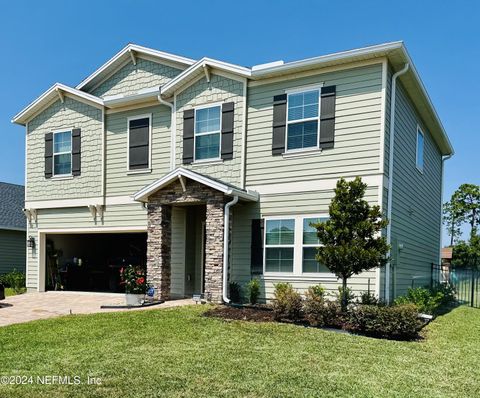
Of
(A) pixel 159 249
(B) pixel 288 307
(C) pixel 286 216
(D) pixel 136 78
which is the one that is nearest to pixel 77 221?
(A) pixel 159 249

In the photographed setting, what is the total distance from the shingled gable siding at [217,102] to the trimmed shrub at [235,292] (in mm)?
2703

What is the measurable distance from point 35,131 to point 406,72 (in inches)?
494

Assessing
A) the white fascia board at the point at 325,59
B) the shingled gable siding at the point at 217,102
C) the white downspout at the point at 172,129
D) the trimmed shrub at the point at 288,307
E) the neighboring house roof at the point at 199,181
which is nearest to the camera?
the trimmed shrub at the point at 288,307

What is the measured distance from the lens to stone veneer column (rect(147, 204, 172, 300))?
1173 cm

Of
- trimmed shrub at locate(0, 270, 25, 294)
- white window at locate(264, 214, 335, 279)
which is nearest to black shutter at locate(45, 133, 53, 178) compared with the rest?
trimmed shrub at locate(0, 270, 25, 294)

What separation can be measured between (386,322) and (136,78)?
11.0 metres

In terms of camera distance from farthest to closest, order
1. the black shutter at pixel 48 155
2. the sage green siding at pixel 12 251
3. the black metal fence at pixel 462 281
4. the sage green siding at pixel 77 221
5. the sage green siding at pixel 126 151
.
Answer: the sage green siding at pixel 12 251 → the black metal fence at pixel 462 281 → the black shutter at pixel 48 155 → the sage green siding at pixel 77 221 → the sage green siding at pixel 126 151

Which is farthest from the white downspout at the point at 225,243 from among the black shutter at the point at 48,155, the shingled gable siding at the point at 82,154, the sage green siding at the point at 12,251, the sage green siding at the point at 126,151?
the sage green siding at the point at 12,251

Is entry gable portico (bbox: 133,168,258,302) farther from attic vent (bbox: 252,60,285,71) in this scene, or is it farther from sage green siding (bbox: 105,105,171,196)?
attic vent (bbox: 252,60,285,71)

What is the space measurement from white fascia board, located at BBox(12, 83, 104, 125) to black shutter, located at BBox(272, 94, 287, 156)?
612 cm

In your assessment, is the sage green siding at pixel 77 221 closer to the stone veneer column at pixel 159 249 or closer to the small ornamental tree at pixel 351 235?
the stone veneer column at pixel 159 249

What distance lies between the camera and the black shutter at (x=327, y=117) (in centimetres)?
1059

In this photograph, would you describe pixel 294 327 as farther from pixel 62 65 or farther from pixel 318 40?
pixel 62 65

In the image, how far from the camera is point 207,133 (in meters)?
12.3
